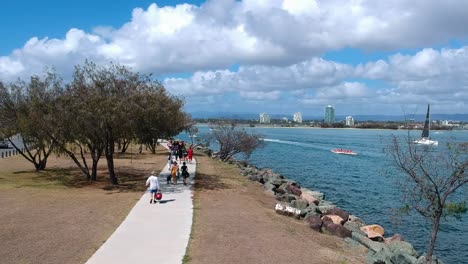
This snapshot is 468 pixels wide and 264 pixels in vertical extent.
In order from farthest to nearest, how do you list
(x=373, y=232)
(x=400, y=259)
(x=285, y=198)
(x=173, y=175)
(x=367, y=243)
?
(x=173, y=175) → (x=285, y=198) → (x=373, y=232) → (x=367, y=243) → (x=400, y=259)

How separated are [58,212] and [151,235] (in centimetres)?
554

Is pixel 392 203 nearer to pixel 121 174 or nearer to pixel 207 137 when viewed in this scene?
pixel 121 174

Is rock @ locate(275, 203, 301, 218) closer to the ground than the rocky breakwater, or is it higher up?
higher up

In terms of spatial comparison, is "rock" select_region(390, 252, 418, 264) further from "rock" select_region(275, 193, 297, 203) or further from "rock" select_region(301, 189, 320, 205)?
"rock" select_region(301, 189, 320, 205)

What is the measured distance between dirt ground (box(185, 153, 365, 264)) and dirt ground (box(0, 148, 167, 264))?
2982 mm

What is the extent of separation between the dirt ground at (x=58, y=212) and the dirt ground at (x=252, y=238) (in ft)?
9.78

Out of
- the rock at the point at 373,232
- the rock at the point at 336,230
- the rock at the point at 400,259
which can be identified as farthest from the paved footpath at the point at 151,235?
the rock at the point at 373,232

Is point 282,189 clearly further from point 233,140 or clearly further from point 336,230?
point 233,140

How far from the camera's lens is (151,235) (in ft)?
46.2

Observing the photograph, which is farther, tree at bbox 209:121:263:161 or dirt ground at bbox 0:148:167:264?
tree at bbox 209:121:263:161

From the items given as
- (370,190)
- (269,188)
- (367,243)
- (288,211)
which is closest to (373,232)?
(367,243)

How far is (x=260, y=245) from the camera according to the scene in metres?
13.7

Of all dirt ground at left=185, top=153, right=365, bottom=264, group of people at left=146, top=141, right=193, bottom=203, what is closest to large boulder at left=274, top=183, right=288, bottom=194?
group of people at left=146, top=141, right=193, bottom=203

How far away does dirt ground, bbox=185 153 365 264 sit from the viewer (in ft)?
41.0
